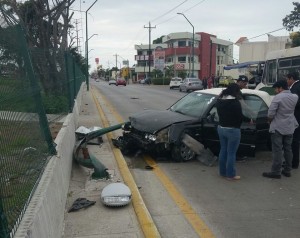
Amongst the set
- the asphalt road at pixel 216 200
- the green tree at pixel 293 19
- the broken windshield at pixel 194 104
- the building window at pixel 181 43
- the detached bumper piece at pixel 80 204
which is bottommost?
the asphalt road at pixel 216 200

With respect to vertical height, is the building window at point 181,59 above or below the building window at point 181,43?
below

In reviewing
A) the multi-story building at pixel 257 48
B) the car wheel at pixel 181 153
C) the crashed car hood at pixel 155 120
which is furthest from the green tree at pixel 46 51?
the multi-story building at pixel 257 48

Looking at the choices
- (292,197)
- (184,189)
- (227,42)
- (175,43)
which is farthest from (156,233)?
(227,42)

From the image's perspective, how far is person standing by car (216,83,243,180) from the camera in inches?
258

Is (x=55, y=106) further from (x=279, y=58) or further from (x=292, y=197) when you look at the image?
(x=279, y=58)

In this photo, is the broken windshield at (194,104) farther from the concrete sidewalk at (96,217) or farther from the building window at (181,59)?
the building window at (181,59)

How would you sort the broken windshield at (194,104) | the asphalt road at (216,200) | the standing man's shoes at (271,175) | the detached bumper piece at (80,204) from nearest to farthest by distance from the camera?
the asphalt road at (216,200) < the detached bumper piece at (80,204) < the standing man's shoes at (271,175) < the broken windshield at (194,104)

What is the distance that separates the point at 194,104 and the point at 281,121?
2.27m

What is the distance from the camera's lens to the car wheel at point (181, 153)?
25.5 feet

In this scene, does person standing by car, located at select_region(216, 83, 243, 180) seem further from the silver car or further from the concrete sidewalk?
the silver car

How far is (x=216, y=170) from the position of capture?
7.45 metres

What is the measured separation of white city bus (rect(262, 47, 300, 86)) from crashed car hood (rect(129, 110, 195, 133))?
7.61 meters

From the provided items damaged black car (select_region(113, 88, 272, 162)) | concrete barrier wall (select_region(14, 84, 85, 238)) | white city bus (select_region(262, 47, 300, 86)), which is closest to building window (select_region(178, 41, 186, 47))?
white city bus (select_region(262, 47, 300, 86))

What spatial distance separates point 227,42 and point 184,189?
96.3 metres
